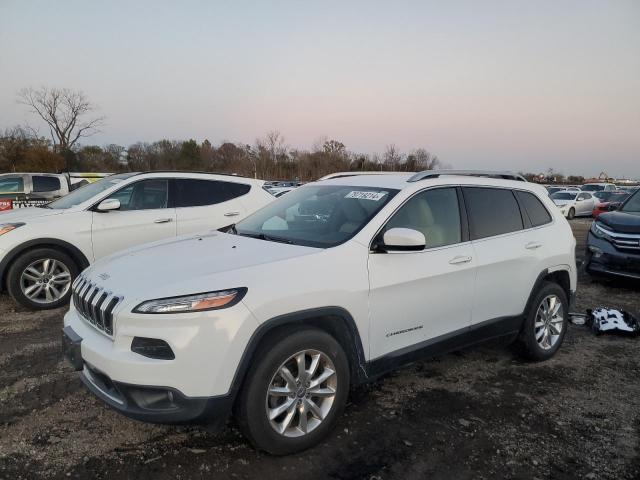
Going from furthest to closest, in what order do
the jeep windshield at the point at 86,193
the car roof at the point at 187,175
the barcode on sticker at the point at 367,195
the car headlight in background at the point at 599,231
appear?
the car headlight in background at the point at 599,231
the car roof at the point at 187,175
the jeep windshield at the point at 86,193
the barcode on sticker at the point at 367,195

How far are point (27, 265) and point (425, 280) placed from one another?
4896 mm

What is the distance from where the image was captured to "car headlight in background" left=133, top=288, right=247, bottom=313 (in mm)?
2562

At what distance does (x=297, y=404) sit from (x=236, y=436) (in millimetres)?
563

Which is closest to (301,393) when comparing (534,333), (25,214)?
(534,333)

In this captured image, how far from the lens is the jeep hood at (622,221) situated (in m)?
7.11

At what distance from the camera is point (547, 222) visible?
469 centimetres

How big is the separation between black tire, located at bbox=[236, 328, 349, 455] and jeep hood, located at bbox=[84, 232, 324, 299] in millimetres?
403

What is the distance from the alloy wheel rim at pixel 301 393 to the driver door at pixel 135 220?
4.23 m

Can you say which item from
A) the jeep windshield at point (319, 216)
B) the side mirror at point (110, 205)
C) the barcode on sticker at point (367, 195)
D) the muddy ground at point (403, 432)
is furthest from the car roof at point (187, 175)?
the barcode on sticker at point (367, 195)

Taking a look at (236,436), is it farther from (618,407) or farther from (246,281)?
(618,407)

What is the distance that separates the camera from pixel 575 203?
25453 millimetres

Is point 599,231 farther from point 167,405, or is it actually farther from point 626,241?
point 167,405

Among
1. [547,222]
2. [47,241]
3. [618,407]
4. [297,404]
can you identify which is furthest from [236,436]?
[47,241]

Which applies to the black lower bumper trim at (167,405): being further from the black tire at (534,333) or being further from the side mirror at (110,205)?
the side mirror at (110,205)
